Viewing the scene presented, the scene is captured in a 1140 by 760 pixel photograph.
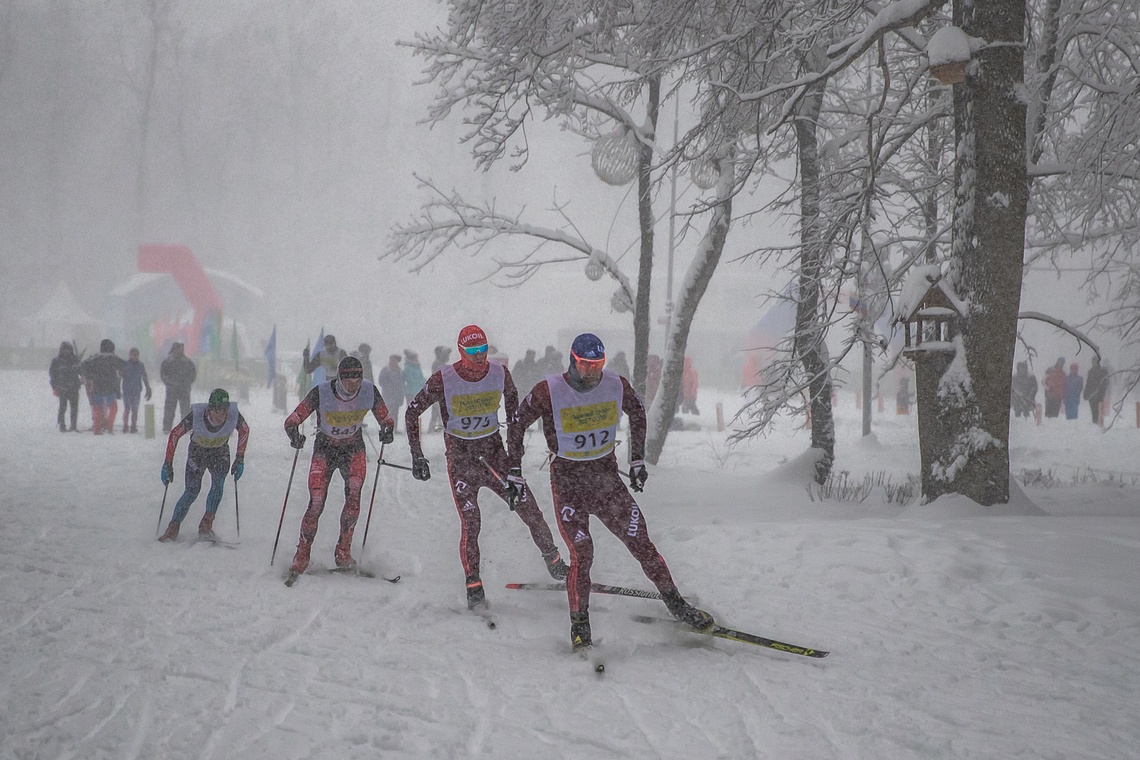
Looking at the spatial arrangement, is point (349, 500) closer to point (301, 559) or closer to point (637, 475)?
point (301, 559)

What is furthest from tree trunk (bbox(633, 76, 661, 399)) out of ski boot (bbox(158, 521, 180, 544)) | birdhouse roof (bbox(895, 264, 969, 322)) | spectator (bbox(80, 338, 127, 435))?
spectator (bbox(80, 338, 127, 435))

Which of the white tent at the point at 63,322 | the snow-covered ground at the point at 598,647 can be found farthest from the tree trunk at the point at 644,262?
the white tent at the point at 63,322

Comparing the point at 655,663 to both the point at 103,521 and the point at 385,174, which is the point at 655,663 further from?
the point at 385,174

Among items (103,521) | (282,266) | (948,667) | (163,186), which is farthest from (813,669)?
(163,186)

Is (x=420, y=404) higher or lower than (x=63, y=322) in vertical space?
lower

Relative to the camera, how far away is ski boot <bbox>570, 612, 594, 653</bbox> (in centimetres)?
425

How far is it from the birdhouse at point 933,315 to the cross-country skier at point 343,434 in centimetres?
494

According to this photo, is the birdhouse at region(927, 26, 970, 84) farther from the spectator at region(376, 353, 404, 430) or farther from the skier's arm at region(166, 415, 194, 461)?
the spectator at region(376, 353, 404, 430)

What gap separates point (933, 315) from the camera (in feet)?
23.4

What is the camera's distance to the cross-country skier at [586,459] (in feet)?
14.8

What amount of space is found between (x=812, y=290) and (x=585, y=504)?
17.5ft

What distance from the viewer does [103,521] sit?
7680 mm

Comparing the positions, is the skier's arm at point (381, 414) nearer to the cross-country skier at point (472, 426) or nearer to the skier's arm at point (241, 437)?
the cross-country skier at point (472, 426)

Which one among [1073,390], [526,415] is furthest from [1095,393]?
[526,415]
